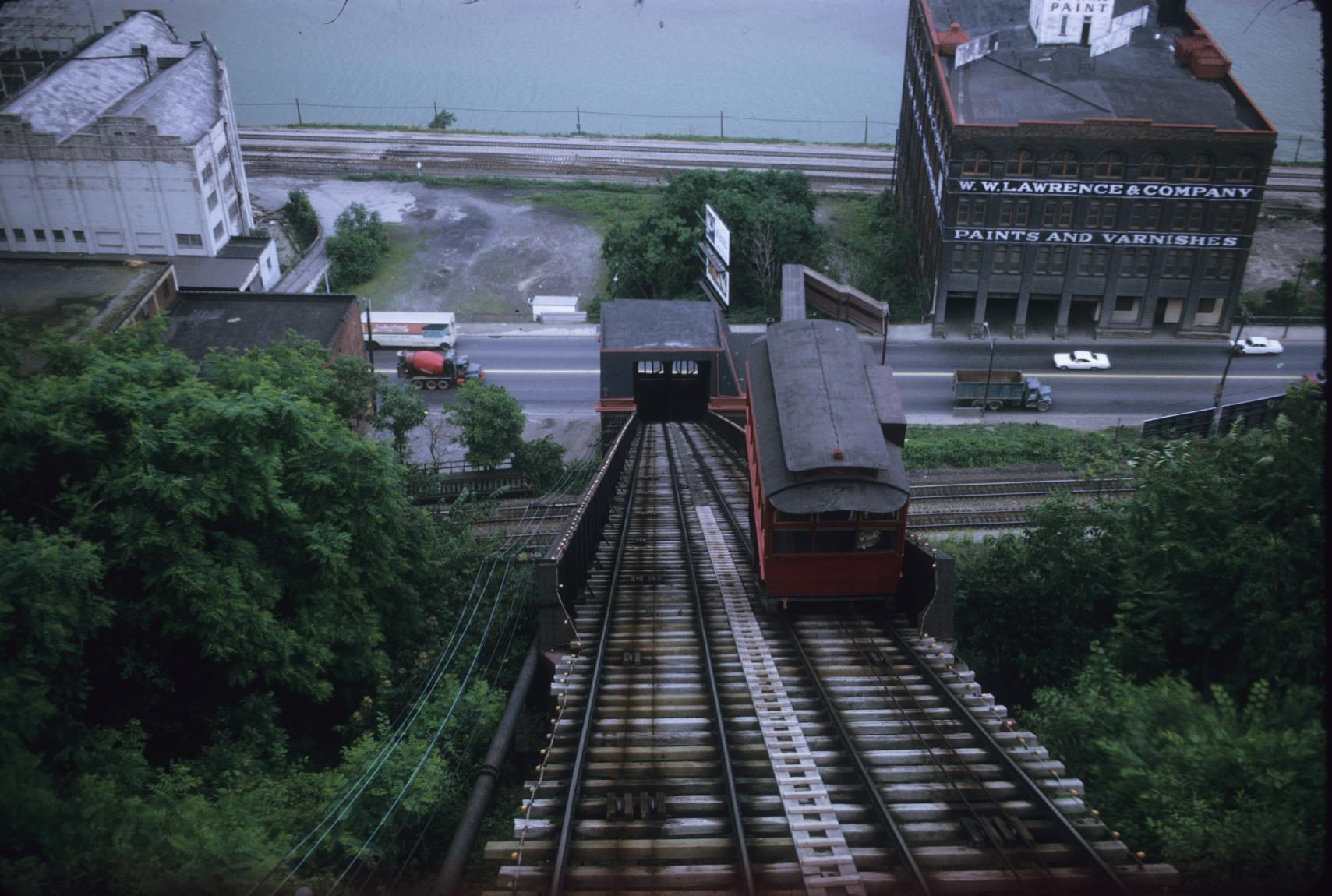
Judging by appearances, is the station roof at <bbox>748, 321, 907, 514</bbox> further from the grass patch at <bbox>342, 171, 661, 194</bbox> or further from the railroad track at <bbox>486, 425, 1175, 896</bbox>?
the grass patch at <bbox>342, 171, 661, 194</bbox>

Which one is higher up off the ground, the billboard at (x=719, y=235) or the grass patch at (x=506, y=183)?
the grass patch at (x=506, y=183)

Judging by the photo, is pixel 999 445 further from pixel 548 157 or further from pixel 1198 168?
pixel 548 157

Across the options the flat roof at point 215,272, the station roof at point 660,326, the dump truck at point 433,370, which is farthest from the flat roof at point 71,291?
the station roof at point 660,326

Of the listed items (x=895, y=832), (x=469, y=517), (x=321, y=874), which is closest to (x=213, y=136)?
(x=469, y=517)

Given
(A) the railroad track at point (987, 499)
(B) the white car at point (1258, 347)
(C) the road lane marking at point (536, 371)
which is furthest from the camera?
(C) the road lane marking at point (536, 371)

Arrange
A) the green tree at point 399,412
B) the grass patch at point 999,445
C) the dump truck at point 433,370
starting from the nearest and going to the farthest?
1. the green tree at point 399,412
2. the grass patch at point 999,445
3. the dump truck at point 433,370

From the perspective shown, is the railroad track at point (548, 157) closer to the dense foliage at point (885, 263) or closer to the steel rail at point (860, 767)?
the dense foliage at point (885, 263)

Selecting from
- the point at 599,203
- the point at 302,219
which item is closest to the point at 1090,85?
the point at 599,203
